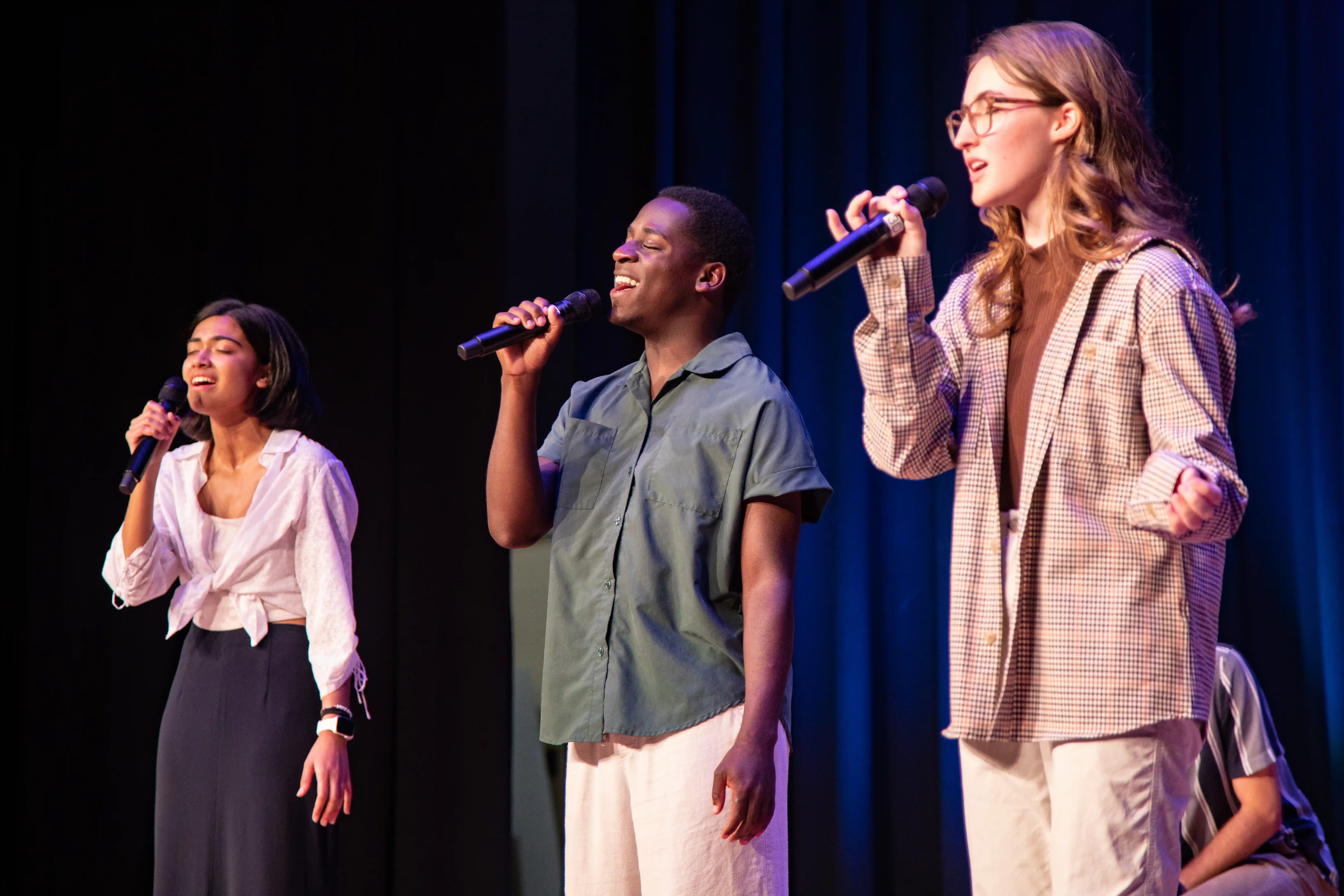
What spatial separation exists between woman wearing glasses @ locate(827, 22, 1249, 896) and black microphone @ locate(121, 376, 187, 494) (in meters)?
1.30

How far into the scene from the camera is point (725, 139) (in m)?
3.30

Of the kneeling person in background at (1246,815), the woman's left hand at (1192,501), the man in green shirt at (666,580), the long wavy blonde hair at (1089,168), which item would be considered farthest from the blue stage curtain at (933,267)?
the woman's left hand at (1192,501)

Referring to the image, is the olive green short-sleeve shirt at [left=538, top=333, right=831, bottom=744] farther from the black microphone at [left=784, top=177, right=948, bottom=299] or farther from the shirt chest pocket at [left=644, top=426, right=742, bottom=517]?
the black microphone at [left=784, top=177, right=948, bottom=299]

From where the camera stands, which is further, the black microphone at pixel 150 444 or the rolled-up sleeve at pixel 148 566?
the rolled-up sleeve at pixel 148 566

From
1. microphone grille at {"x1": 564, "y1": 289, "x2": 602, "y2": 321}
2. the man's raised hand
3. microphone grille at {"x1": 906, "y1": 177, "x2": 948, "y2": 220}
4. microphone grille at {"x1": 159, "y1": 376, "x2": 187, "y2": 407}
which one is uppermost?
microphone grille at {"x1": 906, "y1": 177, "x2": 948, "y2": 220}

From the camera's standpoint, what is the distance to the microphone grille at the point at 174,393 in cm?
224

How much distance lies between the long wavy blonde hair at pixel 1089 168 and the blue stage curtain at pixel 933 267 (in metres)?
1.58

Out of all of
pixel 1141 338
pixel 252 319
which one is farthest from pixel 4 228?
pixel 1141 338

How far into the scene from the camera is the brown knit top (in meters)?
1.42

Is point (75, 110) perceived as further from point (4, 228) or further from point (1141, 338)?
point (1141, 338)

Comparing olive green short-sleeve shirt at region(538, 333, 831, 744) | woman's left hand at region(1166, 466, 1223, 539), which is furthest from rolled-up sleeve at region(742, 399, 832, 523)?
woman's left hand at region(1166, 466, 1223, 539)

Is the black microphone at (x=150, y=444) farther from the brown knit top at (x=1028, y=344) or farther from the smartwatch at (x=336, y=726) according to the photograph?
the brown knit top at (x=1028, y=344)

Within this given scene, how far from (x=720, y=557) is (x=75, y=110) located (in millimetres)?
2816

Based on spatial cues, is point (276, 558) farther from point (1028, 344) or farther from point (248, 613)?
point (1028, 344)
